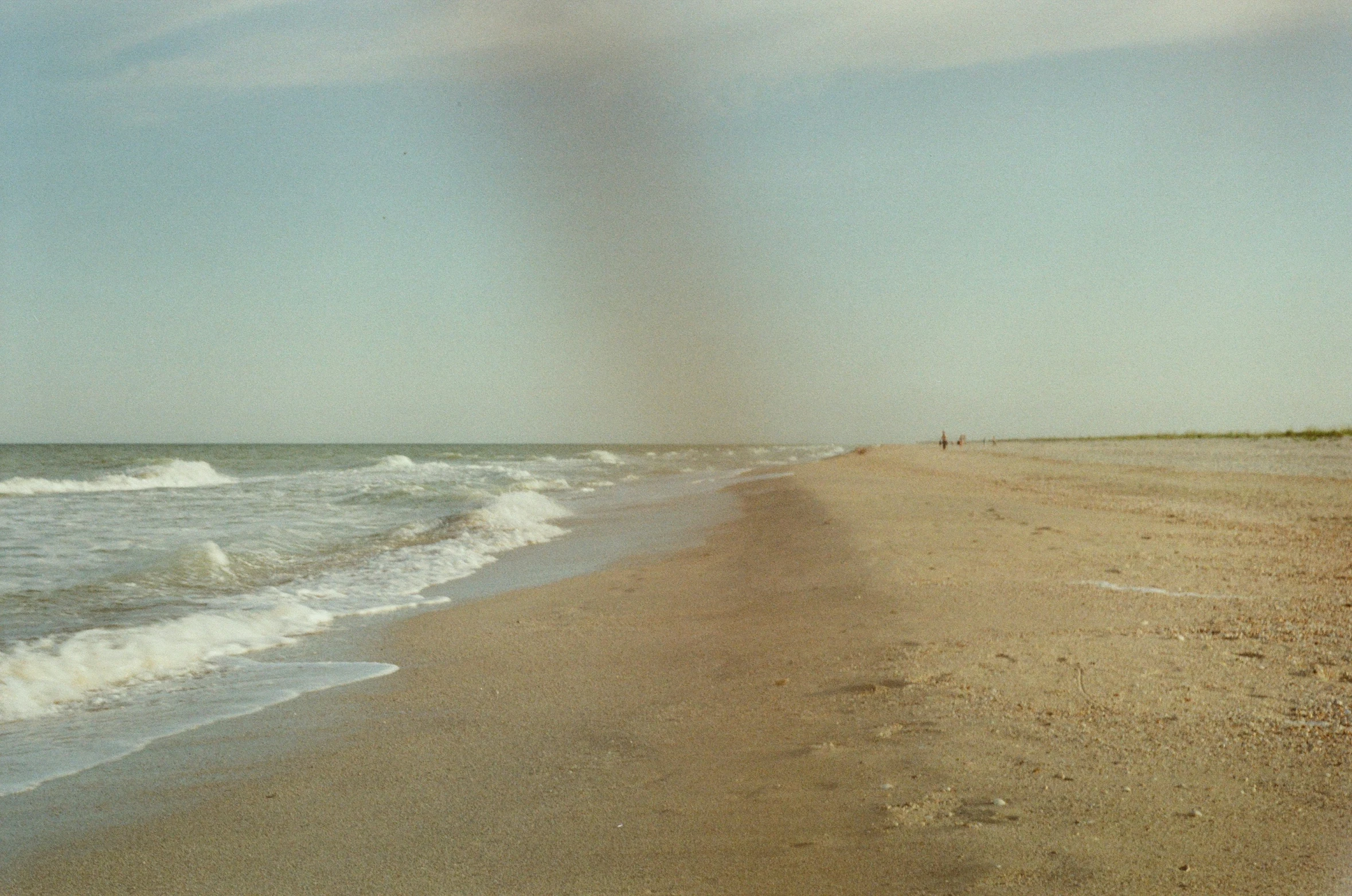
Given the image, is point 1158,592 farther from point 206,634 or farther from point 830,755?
point 206,634

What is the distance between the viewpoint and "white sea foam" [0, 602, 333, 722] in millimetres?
5840

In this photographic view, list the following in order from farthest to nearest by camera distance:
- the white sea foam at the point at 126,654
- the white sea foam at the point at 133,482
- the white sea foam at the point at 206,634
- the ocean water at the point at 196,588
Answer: the white sea foam at the point at 133,482 < the white sea foam at the point at 206,634 < the white sea foam at the point at 126,654 < the ocean water at the point at 196,588

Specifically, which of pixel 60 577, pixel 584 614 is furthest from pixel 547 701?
pixel 60 577

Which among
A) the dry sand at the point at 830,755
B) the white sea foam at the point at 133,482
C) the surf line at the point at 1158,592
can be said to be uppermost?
the surf line at the point at 1158,592

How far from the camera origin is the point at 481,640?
7.09 meters

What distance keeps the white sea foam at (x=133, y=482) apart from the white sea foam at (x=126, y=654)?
23.7 meters

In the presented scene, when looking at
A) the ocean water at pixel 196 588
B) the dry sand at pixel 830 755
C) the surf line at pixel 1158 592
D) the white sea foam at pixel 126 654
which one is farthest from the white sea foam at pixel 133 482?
the surf line at pixel 1158 592

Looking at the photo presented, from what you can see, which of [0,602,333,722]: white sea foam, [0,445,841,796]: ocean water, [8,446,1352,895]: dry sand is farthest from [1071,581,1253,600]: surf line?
[0,602,333,722]: white sea foam

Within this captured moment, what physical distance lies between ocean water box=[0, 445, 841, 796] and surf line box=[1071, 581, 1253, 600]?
525 centimetres

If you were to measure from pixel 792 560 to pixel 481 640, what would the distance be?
3813 mm

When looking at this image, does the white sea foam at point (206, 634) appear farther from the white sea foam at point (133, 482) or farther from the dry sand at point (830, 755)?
the white sea foam at point (133, 482)

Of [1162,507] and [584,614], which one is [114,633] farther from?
[1162,507]

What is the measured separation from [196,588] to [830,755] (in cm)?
827

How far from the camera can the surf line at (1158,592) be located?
6.90 m
